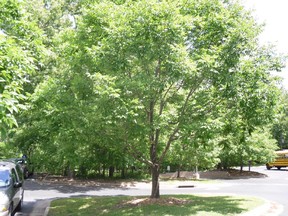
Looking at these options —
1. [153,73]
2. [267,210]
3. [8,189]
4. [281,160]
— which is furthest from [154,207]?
[281,160]

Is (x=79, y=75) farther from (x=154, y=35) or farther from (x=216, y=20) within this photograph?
(x=216, y=20)

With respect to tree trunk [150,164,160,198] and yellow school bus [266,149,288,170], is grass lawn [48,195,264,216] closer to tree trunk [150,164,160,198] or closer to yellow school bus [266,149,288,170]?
A: tree trunk [150,164,160,198]

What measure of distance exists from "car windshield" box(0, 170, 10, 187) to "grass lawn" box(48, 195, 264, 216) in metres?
2.66

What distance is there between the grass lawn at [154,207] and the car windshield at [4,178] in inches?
105

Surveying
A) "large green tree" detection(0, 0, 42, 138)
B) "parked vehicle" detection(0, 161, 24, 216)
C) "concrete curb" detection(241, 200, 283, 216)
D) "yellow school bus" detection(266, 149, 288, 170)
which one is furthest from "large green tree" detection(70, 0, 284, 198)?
"yellow school bus" detection(266, 149, 288, 170)

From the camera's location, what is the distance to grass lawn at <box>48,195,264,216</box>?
460 inches

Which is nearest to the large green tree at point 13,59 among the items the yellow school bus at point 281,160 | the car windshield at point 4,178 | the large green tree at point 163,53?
the large green tree at point 163,53

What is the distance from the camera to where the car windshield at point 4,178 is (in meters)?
10.3

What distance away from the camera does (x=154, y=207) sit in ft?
40.9

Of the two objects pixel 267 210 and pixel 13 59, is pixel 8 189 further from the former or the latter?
pixel 267 210

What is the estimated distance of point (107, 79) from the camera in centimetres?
1040

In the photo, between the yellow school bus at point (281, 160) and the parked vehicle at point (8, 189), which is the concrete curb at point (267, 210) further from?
the yellow school bus at point (281, 160)

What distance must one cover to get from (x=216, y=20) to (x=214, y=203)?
731 cm

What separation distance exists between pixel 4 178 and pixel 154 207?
216 inches
